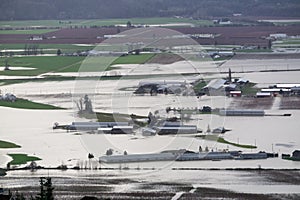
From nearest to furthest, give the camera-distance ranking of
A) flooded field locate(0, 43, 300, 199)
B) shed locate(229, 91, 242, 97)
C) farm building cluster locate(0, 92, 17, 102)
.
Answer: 1. flooded field locate(0, 43, 300, 199)
2. farm building cluster locate(0, 92, 17, 102)
3. shed locate(229, 91, 242, 97)

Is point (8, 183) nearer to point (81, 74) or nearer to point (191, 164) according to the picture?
point (191, 164)

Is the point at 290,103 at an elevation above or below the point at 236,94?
below

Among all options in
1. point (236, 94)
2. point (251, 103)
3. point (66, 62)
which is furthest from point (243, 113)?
point (66, 62)

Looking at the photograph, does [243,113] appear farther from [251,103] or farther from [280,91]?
[280,91]

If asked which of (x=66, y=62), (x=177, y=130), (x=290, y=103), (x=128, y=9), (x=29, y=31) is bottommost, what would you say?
(x=177, y=130)

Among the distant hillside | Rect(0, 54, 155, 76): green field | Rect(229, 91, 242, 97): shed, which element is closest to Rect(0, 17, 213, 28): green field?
the distant hillside

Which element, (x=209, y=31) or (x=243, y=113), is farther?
(x=209, y=31)

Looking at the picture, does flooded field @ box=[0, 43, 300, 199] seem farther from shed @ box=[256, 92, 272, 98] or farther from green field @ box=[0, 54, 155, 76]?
green field @ box=[0, 54, 155, 76]

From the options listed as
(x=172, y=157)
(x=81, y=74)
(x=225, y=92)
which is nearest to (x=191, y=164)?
(x=172, y=157)

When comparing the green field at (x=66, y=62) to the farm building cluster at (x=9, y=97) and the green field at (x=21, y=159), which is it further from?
the green field at (x=21, y=159)

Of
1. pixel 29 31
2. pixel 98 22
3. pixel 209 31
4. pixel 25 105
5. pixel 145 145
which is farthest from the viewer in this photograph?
pixel 98 22
